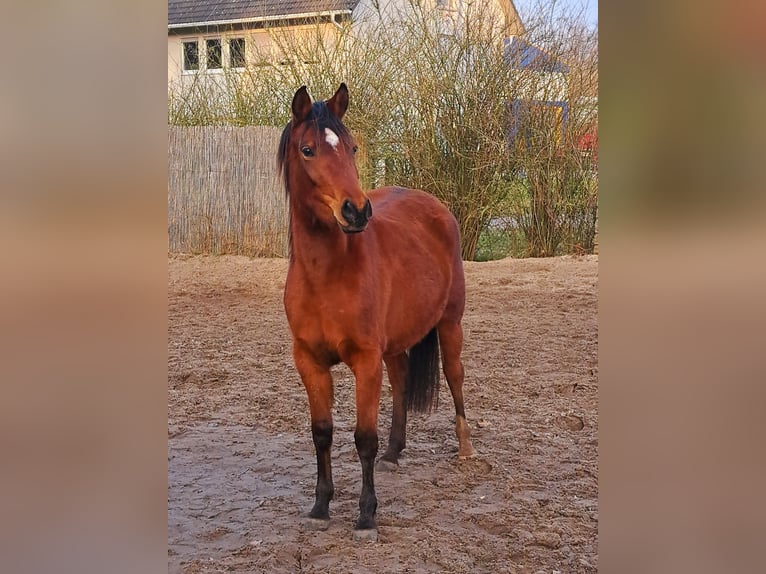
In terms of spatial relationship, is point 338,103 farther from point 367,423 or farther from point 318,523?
point 318,523

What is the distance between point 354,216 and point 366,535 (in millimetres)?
1145

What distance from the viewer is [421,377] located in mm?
3426

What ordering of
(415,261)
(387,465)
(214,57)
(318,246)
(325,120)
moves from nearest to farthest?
(325,120) → (318,246) → (415,261) → (387,465) → (214,57)

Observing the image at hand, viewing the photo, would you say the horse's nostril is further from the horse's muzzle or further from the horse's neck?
the horse's neck

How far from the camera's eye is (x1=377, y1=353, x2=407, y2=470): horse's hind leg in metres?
3.32

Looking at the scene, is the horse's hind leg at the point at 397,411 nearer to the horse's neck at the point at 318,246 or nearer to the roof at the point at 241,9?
the horse's neck at the point at 318,246

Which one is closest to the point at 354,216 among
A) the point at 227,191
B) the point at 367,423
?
the point at 367,423

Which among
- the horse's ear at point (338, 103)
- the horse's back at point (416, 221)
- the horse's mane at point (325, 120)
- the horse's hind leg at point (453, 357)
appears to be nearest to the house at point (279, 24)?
the horse's back at point (416, 221)

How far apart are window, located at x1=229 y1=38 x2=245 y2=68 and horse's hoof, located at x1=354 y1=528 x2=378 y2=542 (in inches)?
320

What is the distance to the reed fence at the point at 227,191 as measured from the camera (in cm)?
912
